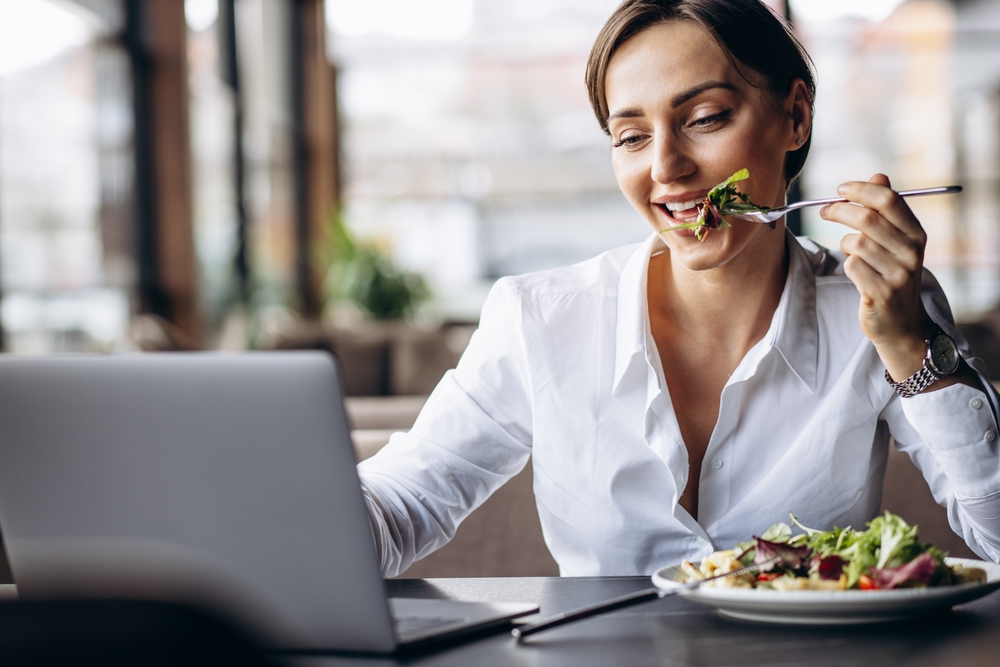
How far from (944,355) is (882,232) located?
0.19 meters

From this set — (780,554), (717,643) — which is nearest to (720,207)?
(780,554)

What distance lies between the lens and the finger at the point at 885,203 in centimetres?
103

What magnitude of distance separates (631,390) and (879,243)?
40 cm

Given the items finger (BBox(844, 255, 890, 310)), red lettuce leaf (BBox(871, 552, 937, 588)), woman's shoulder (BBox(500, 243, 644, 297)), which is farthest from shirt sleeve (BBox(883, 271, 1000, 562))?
woman's shoulder (BBox(500, 243, 644, 297))

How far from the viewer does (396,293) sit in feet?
22.7

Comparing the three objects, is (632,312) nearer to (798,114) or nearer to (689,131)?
(689,131)

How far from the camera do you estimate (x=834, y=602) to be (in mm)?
748

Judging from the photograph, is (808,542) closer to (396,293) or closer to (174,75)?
(174,75)

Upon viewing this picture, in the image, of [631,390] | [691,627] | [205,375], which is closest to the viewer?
[205,375]

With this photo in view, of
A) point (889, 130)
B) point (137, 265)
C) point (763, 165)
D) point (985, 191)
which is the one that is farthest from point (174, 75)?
point (985, 191)

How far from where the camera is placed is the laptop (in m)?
0.67

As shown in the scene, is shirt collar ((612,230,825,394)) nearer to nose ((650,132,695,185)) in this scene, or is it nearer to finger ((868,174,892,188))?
nose ((650,132,695,185))

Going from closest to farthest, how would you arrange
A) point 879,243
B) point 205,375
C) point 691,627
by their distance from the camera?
1. point 205,375
2. point 691,627
3. point 879,243

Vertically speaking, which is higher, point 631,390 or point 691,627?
point 631,390
